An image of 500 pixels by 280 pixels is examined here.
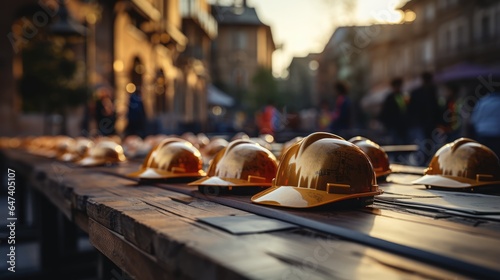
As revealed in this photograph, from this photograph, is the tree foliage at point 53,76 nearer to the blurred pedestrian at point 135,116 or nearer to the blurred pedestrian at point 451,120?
the blurred pedestrian at point 135,116

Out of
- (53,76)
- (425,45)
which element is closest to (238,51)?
(425,45)

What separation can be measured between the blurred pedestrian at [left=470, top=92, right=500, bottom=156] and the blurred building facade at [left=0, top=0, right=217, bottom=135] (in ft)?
31.2

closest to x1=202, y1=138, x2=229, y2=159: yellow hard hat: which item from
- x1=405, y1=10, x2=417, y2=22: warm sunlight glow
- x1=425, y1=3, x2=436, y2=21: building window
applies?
x1=425, y1=3, x2=436, y2=21: building window

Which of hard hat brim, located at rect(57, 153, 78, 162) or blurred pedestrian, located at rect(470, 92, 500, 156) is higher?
blurred pedestrian, located at rect(470, 92, 500, 156)

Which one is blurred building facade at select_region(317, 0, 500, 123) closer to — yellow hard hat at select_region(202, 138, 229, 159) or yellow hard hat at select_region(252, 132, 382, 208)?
yellow hard hat at select_region(202, 138, 229, 159)

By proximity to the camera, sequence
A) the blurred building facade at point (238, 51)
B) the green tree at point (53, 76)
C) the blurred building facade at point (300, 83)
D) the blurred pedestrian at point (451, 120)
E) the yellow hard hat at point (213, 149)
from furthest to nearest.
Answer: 1. the blurred building facade at point (300, 83)
2. the blurred building facade at point (238, 51)
3. the green tree at point (53, 76)
4. the blurred pedestrian at point (451, 120)
5. the yellow hard hat at point (213, 149)

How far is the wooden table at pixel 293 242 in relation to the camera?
44.9 inches

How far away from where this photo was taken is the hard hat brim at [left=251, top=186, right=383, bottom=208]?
6.17 ft

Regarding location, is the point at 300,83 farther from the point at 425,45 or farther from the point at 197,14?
the point at 197,14

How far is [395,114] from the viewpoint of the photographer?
10.9 metres

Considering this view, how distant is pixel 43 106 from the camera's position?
15.0m

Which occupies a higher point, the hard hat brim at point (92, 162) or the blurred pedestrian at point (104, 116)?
the blurred pedestrian at point (104, 116)

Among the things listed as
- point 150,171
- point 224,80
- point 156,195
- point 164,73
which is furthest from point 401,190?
point 224,80

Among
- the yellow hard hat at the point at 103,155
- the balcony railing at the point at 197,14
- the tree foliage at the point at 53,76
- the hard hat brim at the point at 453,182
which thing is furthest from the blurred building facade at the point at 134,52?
the hard hat brim at the point at 453,182
